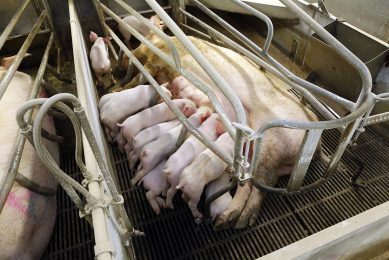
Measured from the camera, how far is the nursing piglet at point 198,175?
6.15ft

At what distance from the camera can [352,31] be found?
281 centimetres

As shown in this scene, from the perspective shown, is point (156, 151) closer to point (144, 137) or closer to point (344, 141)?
point (144, 137)

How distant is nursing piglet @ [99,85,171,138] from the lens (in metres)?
2.41

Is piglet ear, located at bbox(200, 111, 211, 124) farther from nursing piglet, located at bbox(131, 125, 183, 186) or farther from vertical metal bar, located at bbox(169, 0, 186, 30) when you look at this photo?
vertical metal bar, located at bbox(169, 0, 186, 30)

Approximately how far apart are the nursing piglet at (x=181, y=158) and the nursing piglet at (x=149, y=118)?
0.26m

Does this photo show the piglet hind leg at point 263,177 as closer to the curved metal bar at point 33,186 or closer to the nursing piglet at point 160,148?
the nursing piglet at point 160,148

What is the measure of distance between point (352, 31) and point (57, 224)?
116 inches

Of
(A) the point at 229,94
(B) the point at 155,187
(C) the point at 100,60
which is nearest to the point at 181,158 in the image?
(B) the point at 155,187

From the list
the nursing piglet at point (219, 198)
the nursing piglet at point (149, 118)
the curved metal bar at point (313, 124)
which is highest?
the curved metal bar at point (313, 124)

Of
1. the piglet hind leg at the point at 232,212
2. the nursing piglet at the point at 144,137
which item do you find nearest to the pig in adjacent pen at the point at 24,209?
the nursing piglet at the point at 144,137

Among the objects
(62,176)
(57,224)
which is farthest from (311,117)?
(57,224)

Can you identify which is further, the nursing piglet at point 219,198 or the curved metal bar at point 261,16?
the curved metal bar at point 261,16

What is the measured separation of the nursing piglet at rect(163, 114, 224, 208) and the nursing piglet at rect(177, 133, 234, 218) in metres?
0.06

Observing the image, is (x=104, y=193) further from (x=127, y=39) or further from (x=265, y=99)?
(x=127, y=39)
